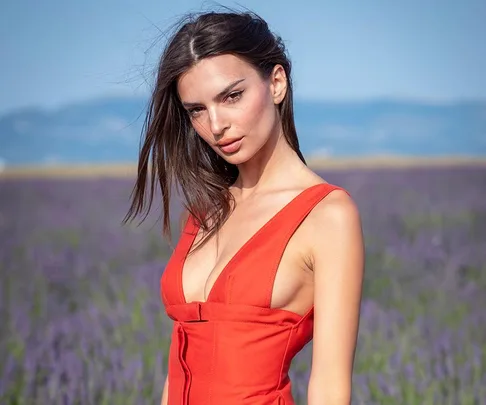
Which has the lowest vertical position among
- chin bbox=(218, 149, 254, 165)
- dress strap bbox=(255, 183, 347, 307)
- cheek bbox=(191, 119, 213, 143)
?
dress strap bbox=(255, 183, 347, 307)

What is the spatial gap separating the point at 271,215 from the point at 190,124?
1.12ft

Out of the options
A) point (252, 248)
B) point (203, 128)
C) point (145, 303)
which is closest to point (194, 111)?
point (203, 128)

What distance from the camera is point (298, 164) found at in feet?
6.66

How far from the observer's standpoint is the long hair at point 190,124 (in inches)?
76.7

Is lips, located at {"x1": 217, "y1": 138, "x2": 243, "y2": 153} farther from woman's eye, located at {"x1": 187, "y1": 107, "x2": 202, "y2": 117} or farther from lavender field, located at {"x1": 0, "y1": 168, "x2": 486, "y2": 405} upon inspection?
lavender field, located at {"x1": 0, "y1": 168, "x2": 486, "y2": 405}

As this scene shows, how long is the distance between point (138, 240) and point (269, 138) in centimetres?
331

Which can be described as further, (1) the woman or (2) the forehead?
(2) the forehead

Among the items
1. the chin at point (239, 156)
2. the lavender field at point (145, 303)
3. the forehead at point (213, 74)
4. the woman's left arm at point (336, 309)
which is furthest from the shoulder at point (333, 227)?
the lavender field at point (145, 303)

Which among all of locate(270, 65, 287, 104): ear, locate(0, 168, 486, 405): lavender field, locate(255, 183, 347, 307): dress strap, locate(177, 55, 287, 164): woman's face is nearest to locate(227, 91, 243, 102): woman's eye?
locate(177, 55, 287, 164): woman's face

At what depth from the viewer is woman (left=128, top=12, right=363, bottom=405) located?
1756mm

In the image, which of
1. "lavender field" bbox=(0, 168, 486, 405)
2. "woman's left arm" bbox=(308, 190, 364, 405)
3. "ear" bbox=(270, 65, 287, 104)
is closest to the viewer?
"woman's left arm" bbox=(308, 190, 364, 405)

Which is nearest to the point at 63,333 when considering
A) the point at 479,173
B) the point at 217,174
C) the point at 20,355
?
the point at 20,355

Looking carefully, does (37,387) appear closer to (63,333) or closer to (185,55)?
(63,333)

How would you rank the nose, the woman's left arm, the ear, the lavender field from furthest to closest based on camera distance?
the lavender field
the ear
the nose
the woman's left arm
